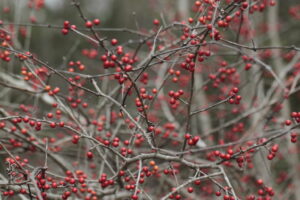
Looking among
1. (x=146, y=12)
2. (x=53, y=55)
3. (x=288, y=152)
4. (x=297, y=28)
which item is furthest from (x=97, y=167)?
(x=146, y=12)

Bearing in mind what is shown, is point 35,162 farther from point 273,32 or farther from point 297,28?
point 297,28

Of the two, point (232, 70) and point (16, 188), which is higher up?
point (232, 70)

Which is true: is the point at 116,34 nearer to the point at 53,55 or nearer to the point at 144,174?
the point at 53,55

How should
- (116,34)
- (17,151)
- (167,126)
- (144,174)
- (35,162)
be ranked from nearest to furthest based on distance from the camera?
(144,174) < (17,151) < (167,126) < (35,162) < (116,34)

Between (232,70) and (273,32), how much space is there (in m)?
4.07

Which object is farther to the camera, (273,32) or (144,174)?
(273,32)

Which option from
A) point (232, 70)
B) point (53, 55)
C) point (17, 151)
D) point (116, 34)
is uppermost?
point (116, 34)

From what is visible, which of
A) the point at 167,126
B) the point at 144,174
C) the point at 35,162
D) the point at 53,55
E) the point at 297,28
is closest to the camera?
the point at 144,174

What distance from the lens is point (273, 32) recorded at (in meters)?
7.85

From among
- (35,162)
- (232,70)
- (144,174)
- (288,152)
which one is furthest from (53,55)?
(144,174)

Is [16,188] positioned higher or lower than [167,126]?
lower

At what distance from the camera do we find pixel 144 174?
3.14 metres

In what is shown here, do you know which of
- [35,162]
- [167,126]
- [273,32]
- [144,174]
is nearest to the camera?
[144,174]

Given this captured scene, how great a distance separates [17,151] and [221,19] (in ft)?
8.13
